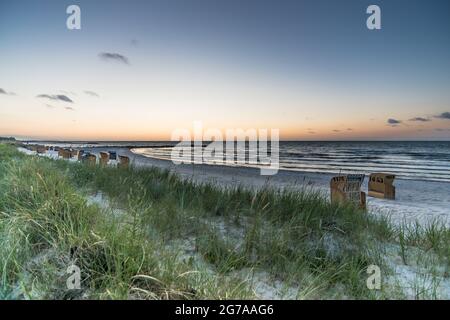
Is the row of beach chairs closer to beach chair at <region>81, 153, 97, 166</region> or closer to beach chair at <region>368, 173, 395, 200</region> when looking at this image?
beach chair at <region>81, 153, 97, 166</region>

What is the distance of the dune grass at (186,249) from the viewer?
77.5 inches

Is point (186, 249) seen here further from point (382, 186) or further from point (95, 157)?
point (95, 157)

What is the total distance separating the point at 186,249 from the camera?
272 cm

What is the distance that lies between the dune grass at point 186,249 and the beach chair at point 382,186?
20.8 feet

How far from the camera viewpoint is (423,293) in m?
2.15

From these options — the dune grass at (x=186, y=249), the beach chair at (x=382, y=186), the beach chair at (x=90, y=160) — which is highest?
the beach chair at (x=90, y=160)

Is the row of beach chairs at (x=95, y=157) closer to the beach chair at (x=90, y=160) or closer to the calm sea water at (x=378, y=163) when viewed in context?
the beach chair at (x=90, y=160)

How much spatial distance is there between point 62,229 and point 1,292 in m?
0.74

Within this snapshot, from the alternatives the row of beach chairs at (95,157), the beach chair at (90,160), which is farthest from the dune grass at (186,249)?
the row of beach chairs at (95,157)

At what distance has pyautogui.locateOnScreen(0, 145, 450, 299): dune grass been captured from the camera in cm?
197

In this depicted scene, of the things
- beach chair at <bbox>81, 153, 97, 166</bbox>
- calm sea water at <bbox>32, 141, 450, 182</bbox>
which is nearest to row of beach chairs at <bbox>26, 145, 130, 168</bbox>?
beach chair at <bbox>81, 153, 97, 166</bbox>

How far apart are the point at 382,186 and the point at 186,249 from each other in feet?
Result: 28.5
